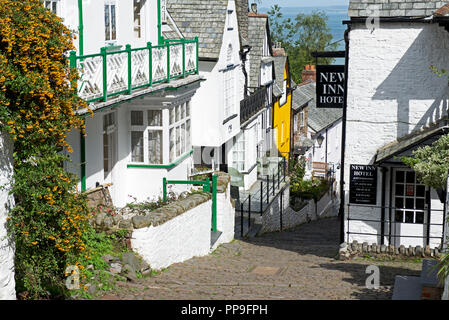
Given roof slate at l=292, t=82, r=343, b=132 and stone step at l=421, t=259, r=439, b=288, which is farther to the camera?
roof slate at l=292, t=82, r=343, b=132

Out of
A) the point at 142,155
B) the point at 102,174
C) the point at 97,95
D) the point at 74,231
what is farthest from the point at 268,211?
the point at 74,231

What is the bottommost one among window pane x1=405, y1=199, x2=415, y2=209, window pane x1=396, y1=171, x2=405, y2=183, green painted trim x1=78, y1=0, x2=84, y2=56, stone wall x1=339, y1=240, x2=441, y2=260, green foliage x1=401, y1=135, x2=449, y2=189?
stone wall x1=339, y1=240, x2=441, y2=260

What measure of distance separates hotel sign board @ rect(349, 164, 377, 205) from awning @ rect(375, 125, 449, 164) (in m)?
0.50

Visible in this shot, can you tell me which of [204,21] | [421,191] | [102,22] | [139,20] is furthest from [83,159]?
[204,21]

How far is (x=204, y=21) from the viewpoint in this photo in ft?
81.0

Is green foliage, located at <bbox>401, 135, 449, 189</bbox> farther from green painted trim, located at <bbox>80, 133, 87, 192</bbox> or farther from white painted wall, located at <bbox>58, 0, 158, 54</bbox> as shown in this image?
green painted trim, located at <bbox>80, 133, 87, 192</bbox>

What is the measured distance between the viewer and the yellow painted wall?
36.9 meters

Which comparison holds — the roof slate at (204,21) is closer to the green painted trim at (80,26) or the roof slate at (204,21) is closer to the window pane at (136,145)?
the window pane at (136,145)

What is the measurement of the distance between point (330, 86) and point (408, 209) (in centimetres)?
365

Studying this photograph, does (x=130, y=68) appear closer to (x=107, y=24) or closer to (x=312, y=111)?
(x=107, y=24)

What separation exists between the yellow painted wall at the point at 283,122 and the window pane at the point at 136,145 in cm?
1992

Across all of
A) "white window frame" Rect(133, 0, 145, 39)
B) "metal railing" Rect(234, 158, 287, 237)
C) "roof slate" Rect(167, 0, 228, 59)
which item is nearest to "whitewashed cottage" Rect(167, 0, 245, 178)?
"roof slate" Rect(167, 0, 228, 59)

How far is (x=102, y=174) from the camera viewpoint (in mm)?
15406

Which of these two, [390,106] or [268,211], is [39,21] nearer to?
[390,106]
